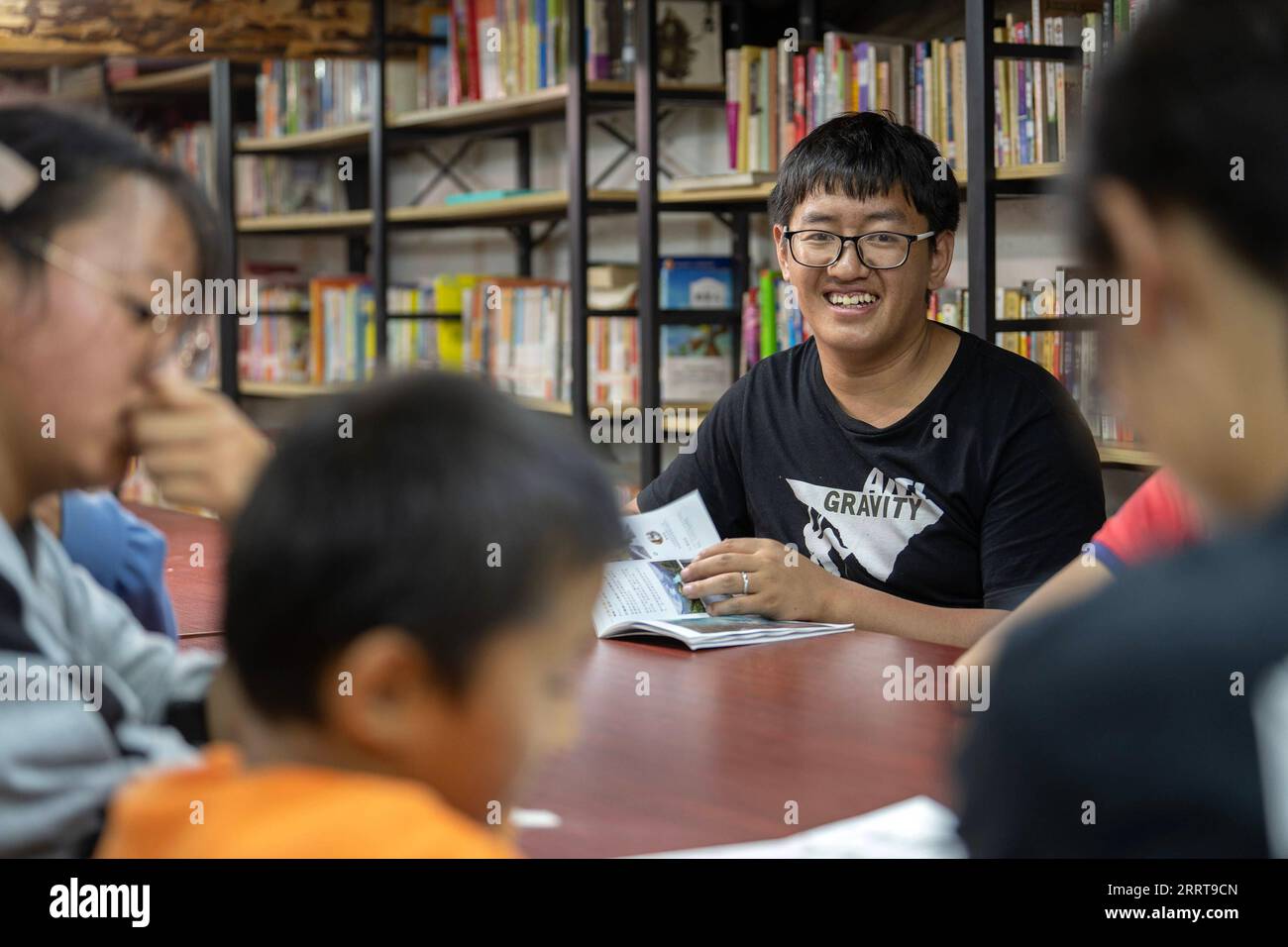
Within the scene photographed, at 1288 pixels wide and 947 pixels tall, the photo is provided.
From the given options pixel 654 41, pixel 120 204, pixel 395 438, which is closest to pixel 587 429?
pixel 654 41

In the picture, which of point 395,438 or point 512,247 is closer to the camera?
point 395,438

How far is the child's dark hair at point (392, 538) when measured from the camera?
2.19 ft

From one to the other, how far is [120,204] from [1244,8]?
2.21ft

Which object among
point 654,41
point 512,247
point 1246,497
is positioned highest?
point 654,41

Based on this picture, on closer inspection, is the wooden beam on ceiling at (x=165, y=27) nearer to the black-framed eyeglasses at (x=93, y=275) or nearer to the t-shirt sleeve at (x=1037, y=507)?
the t-shirt sleeve at (x=1037, y=507)

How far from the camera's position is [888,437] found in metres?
2.05

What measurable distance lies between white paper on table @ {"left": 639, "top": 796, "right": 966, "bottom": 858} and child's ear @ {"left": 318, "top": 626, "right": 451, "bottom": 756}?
0.35 metres

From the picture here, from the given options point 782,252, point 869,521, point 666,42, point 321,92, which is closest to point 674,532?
point 869,521

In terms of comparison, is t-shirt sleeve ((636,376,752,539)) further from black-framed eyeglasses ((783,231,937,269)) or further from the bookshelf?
the bookshelf

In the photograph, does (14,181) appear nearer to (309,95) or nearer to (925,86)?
(925,86)

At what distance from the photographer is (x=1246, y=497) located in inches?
25.4

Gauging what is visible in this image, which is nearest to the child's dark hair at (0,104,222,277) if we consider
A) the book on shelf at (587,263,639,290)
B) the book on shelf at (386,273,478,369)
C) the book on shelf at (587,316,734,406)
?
the book on shelf at (587,316,734,406)

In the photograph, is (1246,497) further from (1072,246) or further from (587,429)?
(587,429)

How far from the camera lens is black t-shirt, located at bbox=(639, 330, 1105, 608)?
1.93 m
